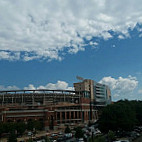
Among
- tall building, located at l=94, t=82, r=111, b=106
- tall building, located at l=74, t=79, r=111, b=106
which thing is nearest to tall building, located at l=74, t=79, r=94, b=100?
tall building, located at l=74, t=79, r=111, b=106

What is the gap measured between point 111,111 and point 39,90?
6201cm

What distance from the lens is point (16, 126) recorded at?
6638 cm

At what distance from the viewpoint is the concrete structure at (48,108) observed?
88.6 meters

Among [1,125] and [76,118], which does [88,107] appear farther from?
[1,125]

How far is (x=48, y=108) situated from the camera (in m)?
92.7

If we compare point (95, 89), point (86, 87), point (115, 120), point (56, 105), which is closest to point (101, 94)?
point (95, 89)

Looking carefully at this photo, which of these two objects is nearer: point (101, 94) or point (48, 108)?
point (48, 108)

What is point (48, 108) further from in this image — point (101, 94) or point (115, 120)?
point (101, 94)

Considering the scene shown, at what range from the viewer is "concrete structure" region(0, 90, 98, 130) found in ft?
291

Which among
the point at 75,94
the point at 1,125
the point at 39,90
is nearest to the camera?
the point at 1,125

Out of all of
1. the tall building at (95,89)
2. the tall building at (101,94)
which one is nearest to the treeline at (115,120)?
the tall building at (95,89)

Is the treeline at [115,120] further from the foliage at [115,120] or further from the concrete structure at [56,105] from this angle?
the concrete structure at [56,105]

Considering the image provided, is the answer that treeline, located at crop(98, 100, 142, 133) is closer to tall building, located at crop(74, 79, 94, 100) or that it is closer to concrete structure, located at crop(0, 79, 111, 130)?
concrete structure, located at crop(0, 79, 111, 130)

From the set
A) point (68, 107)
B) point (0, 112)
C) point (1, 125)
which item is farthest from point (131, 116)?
point (0, 112)
